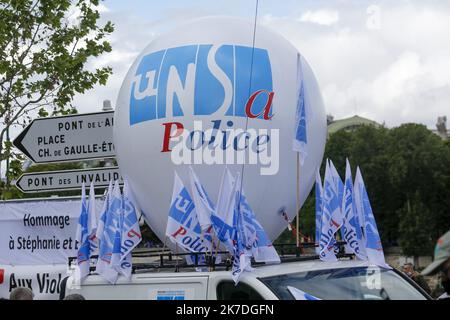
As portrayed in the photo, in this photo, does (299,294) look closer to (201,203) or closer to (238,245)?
(238,245)

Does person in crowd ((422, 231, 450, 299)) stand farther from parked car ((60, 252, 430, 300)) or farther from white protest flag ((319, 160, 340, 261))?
white protest flag ((319, 160, 340, 261))

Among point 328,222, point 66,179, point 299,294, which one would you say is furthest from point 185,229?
point 66,179

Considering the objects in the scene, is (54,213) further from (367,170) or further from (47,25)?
(367,170)

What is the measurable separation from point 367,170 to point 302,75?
6000 cm

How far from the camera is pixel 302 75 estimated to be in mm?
8992

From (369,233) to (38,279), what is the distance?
15.6 feet

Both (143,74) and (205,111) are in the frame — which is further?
(143,74)

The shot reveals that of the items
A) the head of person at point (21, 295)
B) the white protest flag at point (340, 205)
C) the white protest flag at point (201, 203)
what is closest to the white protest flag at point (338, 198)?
the white protest flag at point (340, 205)

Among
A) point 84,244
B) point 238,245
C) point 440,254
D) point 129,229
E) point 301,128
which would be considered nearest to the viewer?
point 440,254

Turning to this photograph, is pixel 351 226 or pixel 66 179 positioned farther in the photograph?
pixel 66 179

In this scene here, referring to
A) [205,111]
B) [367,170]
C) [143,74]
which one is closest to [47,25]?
[143,74]

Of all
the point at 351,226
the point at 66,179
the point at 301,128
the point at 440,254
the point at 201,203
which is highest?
the point at 301,128

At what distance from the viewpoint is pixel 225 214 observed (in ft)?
24.6

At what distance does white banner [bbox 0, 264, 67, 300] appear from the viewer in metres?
10.5
